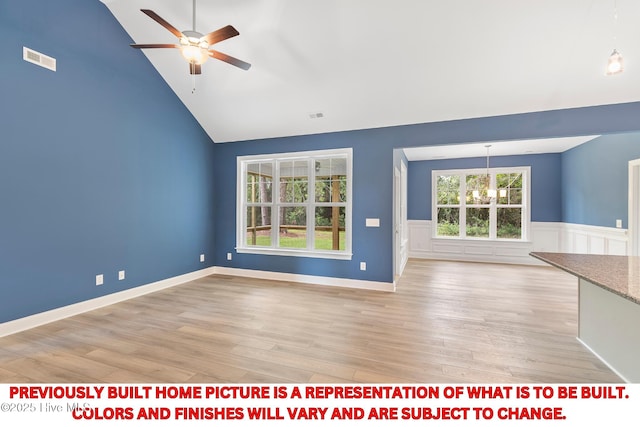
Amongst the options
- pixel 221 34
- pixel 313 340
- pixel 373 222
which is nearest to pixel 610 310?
pixel 313 340

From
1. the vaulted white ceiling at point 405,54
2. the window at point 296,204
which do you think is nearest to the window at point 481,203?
the vaulted white ceiling at point 405,54

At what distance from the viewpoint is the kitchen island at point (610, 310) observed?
69.8 inches

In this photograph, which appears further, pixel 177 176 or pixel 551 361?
pixel 177 176

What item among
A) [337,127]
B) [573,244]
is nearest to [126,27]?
[337,127]

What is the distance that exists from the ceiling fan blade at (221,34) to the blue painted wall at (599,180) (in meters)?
5.95

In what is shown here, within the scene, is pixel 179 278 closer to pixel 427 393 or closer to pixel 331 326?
pixel 331 326

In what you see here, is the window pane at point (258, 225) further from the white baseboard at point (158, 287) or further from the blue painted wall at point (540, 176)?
the blue painted wall at point (540, 176)

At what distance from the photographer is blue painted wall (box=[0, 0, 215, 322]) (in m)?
2.86

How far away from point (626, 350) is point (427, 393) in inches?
61.8

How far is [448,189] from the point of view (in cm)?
746

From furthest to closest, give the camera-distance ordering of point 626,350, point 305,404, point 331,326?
point 331,326, point 626,350, point 305,404

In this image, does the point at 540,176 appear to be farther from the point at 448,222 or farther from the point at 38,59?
the point at 38,59

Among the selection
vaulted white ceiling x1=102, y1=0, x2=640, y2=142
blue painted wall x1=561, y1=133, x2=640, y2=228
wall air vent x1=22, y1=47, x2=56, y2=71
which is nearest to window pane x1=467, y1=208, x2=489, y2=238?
blue painted wall x1=561, y1=133, x2=640, y2=228

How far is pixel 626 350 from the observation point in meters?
2.09
